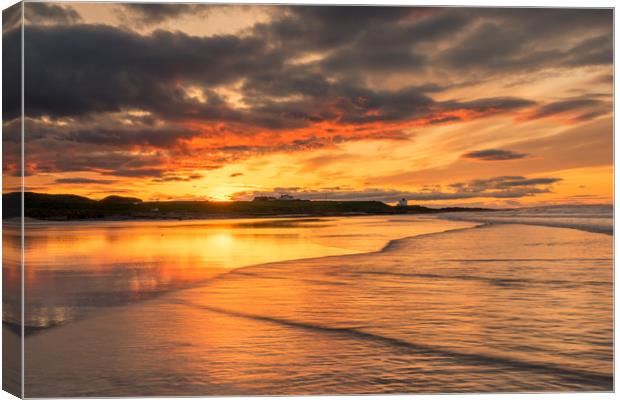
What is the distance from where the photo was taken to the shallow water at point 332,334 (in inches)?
296

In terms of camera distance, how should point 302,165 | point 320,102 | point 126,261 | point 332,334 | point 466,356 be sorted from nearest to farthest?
point 466,356 < point 332,334 < point 320,102 < point 302,165 < point 126,261

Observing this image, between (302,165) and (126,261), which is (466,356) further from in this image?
(126,261)

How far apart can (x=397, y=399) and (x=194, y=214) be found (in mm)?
35645

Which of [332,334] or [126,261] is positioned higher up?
[126,261]

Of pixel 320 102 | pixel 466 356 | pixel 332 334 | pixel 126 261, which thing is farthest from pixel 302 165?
pixel 126 261

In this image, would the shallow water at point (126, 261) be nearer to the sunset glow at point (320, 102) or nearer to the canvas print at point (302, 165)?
the canvas print at point (302, 165)

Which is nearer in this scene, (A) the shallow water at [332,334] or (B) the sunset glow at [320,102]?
(A) the shallow water at [332,334]

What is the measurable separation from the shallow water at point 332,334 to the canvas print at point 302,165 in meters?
0.04

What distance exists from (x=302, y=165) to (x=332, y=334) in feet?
12.3

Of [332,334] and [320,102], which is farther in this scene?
[320,102]

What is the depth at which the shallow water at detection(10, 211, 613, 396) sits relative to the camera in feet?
24.7

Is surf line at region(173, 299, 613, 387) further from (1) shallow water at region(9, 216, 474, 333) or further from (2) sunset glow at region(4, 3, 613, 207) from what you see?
(1) shallow water at region(9, 216, 474, 333)

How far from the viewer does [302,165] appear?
12.0 metres

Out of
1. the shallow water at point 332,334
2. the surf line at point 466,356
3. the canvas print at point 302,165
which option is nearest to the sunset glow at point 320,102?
the canvas print at point 302,165
